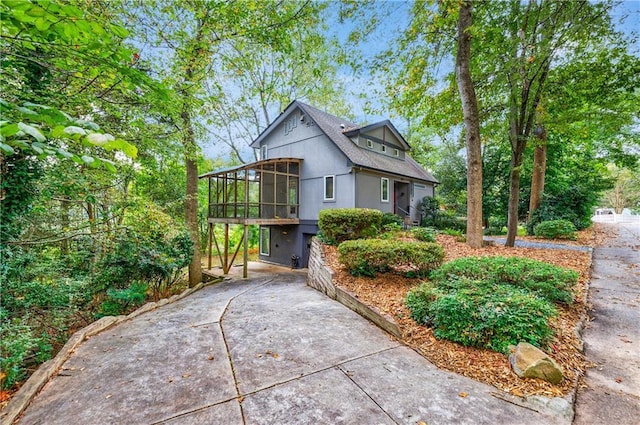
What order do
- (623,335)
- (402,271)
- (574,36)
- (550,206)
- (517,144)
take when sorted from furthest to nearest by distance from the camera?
(550,206)
(517,144)
(574,36)
(402,271)
(623,335)

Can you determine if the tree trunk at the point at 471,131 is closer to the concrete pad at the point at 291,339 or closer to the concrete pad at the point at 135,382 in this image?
Result: the concrete pad at the point at 291,339

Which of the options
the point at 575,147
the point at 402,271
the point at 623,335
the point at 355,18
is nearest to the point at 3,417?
the point at 402,271

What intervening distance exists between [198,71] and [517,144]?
9.83 m

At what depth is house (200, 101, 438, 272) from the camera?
37.6 ft

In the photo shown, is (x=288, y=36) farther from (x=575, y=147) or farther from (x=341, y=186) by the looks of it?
(x=575, y=147)

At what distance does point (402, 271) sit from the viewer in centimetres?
573

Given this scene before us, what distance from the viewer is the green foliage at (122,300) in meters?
5.94

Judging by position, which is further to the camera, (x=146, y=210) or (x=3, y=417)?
(x=146, y=210)

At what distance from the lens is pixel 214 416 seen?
2.17m

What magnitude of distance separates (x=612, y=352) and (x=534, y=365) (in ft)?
4.38

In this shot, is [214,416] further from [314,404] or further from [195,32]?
[195,32]

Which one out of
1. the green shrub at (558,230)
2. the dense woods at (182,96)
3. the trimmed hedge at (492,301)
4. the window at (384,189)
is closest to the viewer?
the trimmed hedge at (492,301)

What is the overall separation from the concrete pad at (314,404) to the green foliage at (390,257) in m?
3.03

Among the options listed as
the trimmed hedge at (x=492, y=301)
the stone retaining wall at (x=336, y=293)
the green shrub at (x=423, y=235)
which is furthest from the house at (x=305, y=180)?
the trimmed hedge at (x=492, y=301)
